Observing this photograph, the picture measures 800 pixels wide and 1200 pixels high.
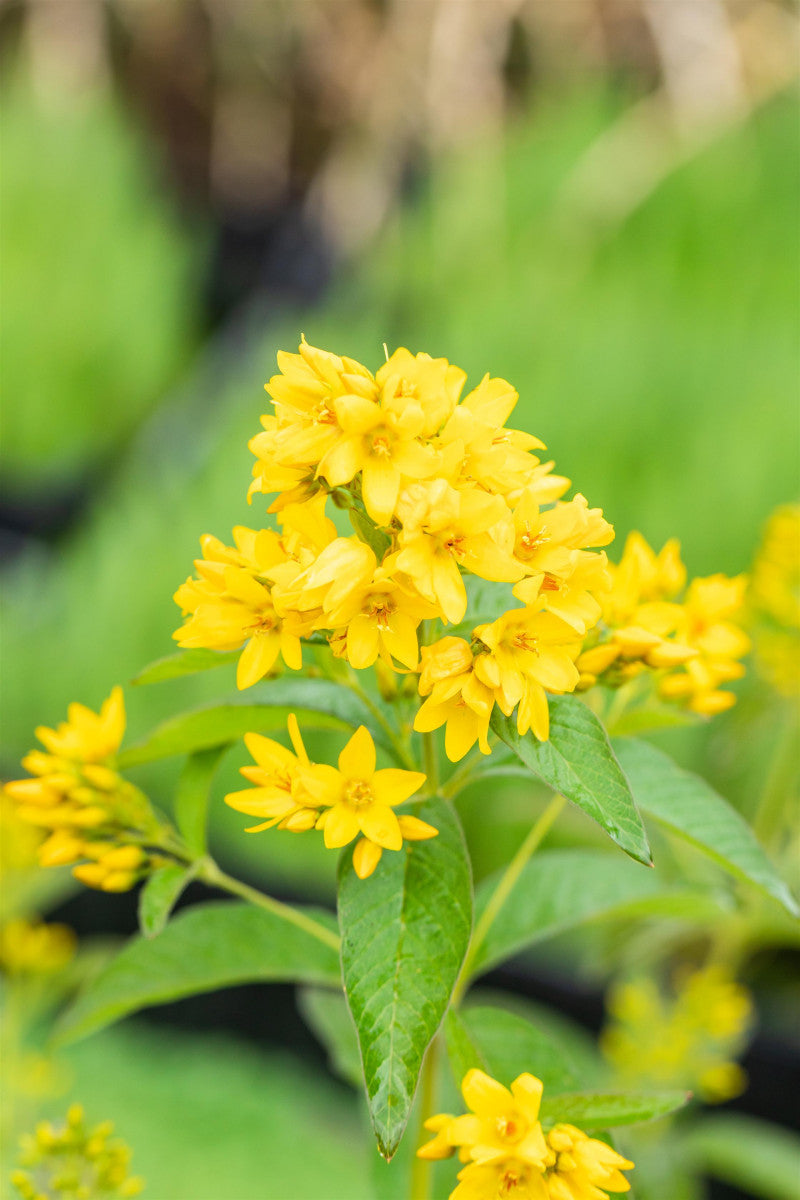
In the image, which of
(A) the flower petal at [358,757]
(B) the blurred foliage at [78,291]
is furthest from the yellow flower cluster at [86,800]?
(B) the blurred foliage at [78,291]

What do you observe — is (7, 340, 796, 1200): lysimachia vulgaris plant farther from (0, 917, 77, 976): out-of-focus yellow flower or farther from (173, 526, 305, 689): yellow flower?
(0, 917, 77, 976): out-of-focus yellow flower

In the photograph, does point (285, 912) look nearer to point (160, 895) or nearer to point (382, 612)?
point (160, 895)

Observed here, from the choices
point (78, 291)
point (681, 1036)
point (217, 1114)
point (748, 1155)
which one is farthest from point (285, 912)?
point (78, 291)

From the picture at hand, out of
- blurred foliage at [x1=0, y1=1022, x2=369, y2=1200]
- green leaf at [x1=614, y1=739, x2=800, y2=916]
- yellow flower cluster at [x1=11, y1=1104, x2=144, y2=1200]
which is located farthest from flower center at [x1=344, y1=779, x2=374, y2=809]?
blurred foliage at [x1=0, y1=1022, x2=369, y2=1200]

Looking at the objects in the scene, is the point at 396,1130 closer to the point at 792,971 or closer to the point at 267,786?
the point at 267,786

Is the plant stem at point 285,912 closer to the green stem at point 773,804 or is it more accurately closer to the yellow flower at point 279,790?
the yellow flower at point 279,790

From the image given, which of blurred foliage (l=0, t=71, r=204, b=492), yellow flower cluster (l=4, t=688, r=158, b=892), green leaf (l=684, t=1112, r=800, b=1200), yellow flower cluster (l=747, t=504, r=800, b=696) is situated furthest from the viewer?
blurred foliage (l=0, t=71, r=204, b=492)

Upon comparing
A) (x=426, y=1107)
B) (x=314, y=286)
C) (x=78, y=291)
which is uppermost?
(x=314, y=286)
